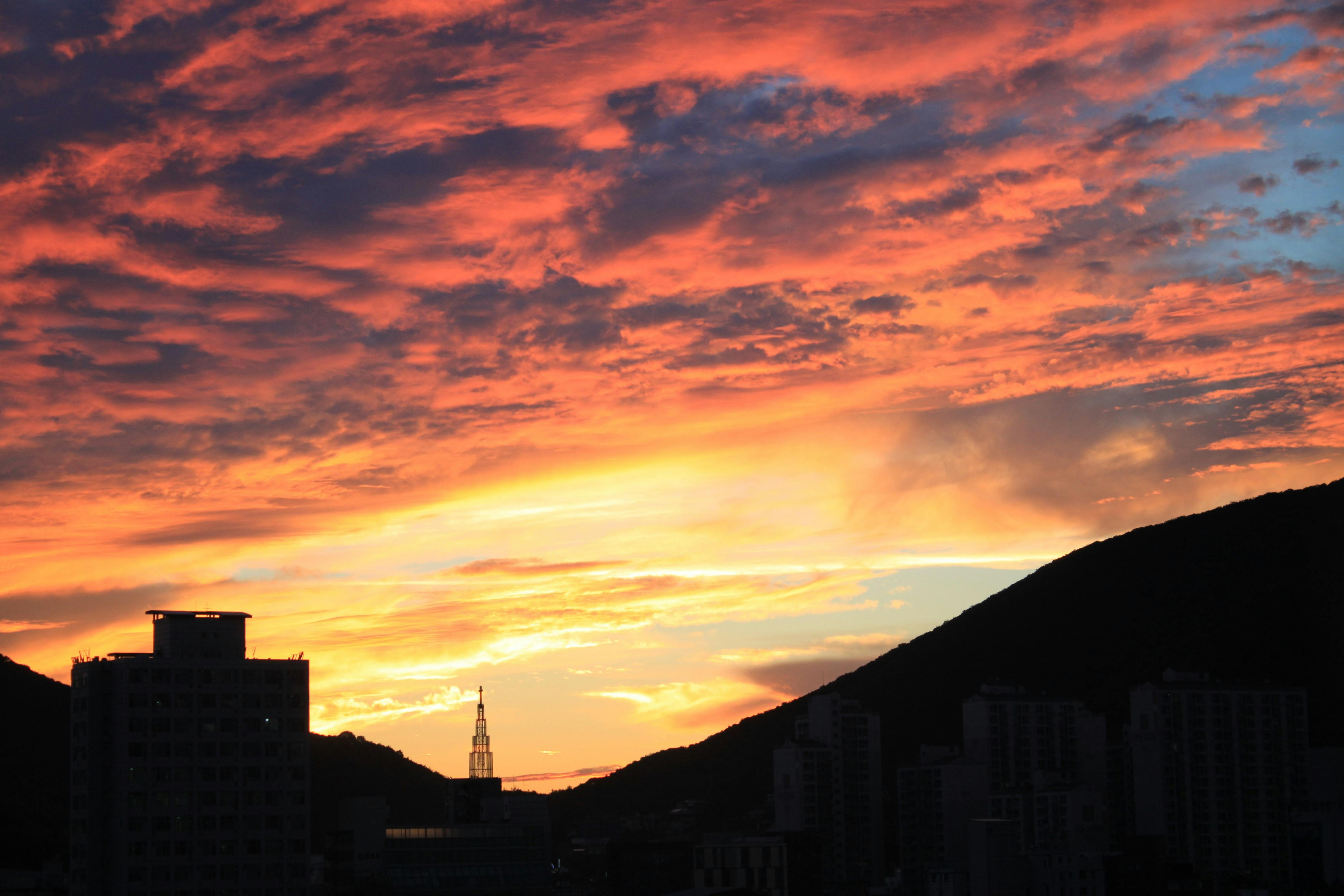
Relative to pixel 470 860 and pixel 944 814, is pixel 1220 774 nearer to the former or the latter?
pixel 944 814

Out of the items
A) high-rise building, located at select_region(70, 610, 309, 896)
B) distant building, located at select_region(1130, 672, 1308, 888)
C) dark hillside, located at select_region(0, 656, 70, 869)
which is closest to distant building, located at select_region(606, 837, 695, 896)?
distant building, located at select_region(1130, 672, 1308, 888)

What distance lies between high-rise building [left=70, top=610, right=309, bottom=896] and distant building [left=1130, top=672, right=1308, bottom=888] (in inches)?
4345

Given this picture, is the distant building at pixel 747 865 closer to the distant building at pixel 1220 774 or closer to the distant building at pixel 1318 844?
the distant building at pixel 1220 774

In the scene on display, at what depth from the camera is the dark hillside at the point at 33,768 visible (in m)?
159

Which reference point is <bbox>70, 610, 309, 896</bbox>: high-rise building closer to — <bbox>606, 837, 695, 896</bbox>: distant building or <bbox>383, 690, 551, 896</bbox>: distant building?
<bbox>383, 690, 551, 896</bbox>: distant building

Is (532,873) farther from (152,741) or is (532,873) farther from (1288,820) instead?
(1288,820)

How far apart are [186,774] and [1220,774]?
426 feet

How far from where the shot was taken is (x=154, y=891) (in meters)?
119

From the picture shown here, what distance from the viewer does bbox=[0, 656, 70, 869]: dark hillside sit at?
158875 mm

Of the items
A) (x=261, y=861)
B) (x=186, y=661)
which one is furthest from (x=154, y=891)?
(x=186, y=661)

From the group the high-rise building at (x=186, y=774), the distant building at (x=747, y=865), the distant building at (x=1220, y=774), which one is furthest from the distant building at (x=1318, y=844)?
the high-rise building at (x=186, y=774)

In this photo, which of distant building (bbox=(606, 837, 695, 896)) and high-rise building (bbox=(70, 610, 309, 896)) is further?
distant building (bbox=(606, 837, 695, 896))

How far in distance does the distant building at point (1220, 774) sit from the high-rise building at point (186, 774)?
11036 centimetres

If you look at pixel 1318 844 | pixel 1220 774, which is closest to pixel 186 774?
pixel 1220 774
